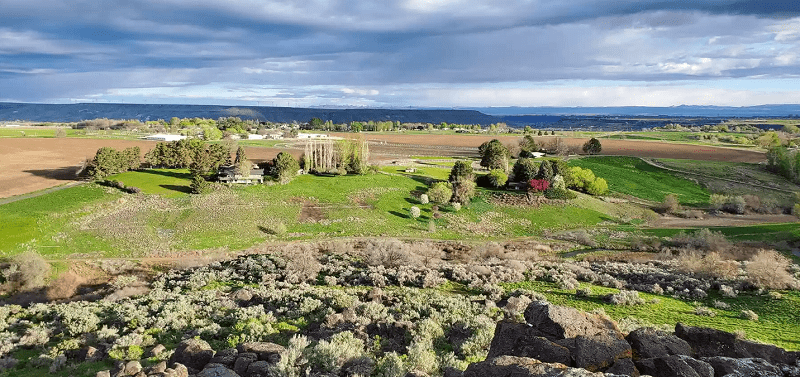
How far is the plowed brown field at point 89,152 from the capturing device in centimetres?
6800

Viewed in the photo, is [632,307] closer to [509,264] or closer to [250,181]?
[509,264]

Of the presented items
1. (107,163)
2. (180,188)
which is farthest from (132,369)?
(107,163)

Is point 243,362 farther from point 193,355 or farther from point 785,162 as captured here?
point 785,162

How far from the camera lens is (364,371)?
14133mm

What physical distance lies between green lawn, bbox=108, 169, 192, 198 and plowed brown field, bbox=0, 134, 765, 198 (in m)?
9.77

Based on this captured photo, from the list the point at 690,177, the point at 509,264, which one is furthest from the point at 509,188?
the point at 690,177

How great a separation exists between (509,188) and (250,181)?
1456 inches

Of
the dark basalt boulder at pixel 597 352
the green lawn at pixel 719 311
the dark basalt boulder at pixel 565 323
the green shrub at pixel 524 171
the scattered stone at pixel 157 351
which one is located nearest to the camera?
the dark basalt boulder at pixel 597 352

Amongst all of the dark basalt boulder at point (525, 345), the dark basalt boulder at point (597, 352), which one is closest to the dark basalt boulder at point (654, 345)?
the dark basalt boulder at point (597, 352)

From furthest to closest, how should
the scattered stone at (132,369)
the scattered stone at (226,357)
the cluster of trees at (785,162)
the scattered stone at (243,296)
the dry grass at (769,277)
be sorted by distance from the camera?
the cluster of trees at (785,162) < the dry grass at (769,277) < the scattered stone at (243,296) < the scattered stone at (226,357) < the scattered stone at (132,369)

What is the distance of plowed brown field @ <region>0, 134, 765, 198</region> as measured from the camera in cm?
6800

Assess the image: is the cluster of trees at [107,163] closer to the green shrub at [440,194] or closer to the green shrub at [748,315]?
the green shrub at [440,194]

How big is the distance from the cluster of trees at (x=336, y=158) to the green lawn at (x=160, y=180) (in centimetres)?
1796

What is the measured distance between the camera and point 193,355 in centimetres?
1466
